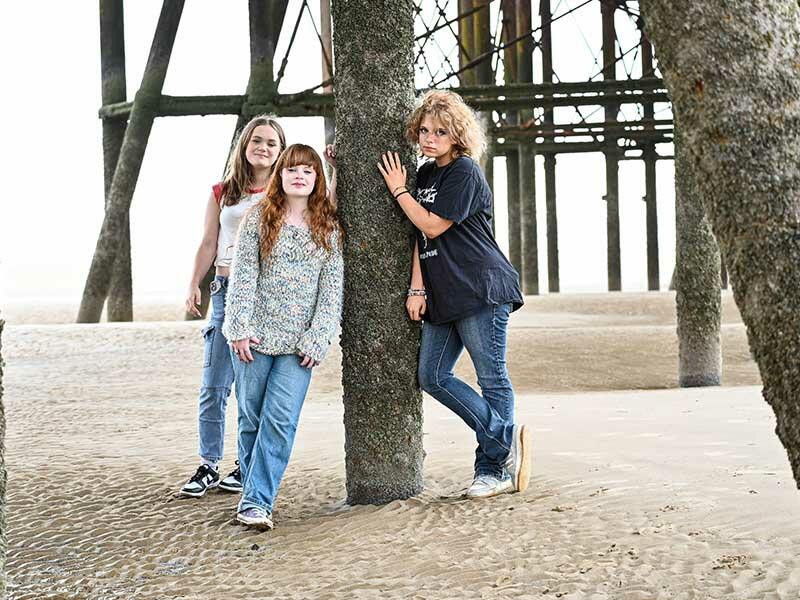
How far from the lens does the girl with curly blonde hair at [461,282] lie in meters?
4.28

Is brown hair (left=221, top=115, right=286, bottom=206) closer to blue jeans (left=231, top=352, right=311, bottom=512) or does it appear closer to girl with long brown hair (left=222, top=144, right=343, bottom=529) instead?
girl with long brown hair (left=222, top=144, right=343, bottom=529)

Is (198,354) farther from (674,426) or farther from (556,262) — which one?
(556,262)

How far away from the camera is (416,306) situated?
4.37m

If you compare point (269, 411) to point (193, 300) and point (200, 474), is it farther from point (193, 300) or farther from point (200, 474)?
point (193, 300)

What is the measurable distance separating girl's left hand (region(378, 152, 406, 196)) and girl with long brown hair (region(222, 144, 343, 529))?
0.88ft

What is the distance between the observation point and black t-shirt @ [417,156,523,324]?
4273 mm

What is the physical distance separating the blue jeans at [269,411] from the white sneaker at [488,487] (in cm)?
76

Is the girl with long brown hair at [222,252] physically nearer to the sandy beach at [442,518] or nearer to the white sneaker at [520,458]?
the sandy beach at [442,518]

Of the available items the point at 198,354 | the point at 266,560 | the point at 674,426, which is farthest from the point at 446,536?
the point at 198,354

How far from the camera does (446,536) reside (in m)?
3.93

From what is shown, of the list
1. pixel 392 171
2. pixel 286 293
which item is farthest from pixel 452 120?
pixel 286 293

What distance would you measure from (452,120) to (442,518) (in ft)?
5.02

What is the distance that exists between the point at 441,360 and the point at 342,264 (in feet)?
1.82

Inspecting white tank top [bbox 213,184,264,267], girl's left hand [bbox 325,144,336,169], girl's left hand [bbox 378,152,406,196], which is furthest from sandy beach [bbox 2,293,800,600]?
girl's left hand [bbox 325,144,336,169]
